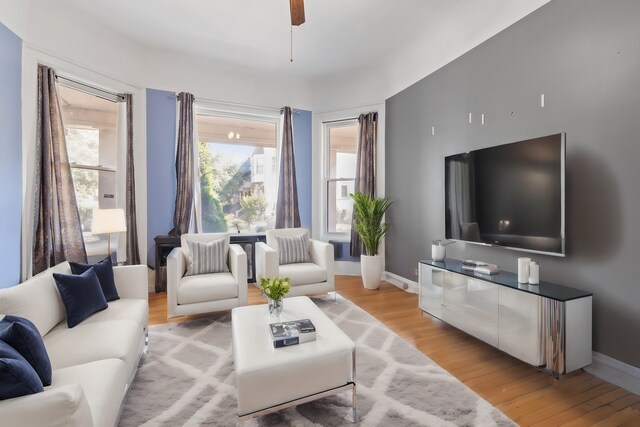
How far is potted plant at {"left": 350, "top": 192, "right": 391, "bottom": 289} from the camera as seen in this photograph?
14.1 feet

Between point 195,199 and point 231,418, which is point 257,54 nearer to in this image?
point 195,199

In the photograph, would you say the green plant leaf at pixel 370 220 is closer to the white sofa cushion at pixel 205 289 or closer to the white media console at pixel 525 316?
the white media console at pixel 525 316

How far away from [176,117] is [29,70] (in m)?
1.66

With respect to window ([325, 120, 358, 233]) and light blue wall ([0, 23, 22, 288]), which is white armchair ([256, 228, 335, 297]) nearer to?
window ([325, 120, 358, 233])

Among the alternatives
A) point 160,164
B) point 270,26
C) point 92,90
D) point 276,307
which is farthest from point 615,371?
point 92,90

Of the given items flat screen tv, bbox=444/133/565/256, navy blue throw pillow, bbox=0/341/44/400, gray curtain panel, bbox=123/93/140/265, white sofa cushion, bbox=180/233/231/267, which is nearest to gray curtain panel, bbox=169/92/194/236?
gray curtain panel, bbox=123/93/140/265

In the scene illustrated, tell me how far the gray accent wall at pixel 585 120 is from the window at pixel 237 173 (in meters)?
3.04

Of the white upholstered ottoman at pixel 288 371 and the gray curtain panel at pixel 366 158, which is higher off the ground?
the gray curtain panel at pixel 366 158

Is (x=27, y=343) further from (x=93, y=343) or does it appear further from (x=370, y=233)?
(x=370, y=233)

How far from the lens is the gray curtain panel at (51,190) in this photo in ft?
9.76

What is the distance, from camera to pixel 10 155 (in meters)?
2.61

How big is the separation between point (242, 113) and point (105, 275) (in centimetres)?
323

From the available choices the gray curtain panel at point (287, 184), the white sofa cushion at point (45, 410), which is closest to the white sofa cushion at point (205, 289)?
the gray curtain panel at point (287, 184)

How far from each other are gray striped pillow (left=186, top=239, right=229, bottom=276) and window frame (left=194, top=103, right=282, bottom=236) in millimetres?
1118
